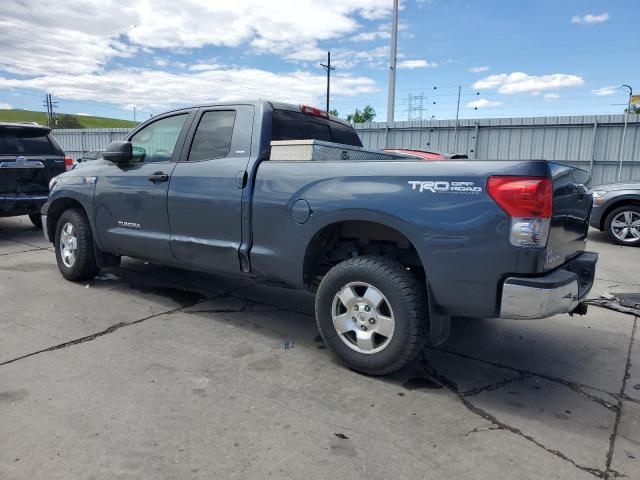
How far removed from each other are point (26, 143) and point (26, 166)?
0.43 m

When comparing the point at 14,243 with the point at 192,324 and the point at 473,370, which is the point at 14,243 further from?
the point at 473,370

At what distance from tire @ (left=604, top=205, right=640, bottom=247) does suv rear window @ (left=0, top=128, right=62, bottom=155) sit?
981 centimetres

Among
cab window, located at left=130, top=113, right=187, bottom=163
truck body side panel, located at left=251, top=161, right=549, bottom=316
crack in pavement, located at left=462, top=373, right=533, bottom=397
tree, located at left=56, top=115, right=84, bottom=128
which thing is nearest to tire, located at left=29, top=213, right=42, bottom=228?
cab window, located at left=130, top=113, right=187, bottom=163

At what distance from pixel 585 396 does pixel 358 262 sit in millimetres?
1689

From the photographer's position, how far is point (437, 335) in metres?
3.16

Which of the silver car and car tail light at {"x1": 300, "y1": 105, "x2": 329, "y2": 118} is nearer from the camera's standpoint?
car tail light at {"x1": 300, "y1": 105, "x2": 329, "y2": 118}

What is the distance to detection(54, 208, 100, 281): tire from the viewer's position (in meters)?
5.29

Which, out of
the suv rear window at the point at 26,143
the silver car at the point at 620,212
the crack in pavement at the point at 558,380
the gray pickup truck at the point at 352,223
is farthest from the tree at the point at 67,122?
the crack in pavement at the point at 558,380

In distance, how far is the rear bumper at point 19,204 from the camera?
301 inches

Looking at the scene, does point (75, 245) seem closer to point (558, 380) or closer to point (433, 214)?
point (433, 214)

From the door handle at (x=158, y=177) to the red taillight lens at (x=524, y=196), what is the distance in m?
2.89

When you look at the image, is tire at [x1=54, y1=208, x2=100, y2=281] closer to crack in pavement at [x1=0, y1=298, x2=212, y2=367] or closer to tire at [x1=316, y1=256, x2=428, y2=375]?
crack in pavement at [x1=0, y1=298, x2=212, y2=367]

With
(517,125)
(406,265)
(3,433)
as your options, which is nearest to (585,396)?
(406,265)

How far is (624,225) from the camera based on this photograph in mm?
8984
